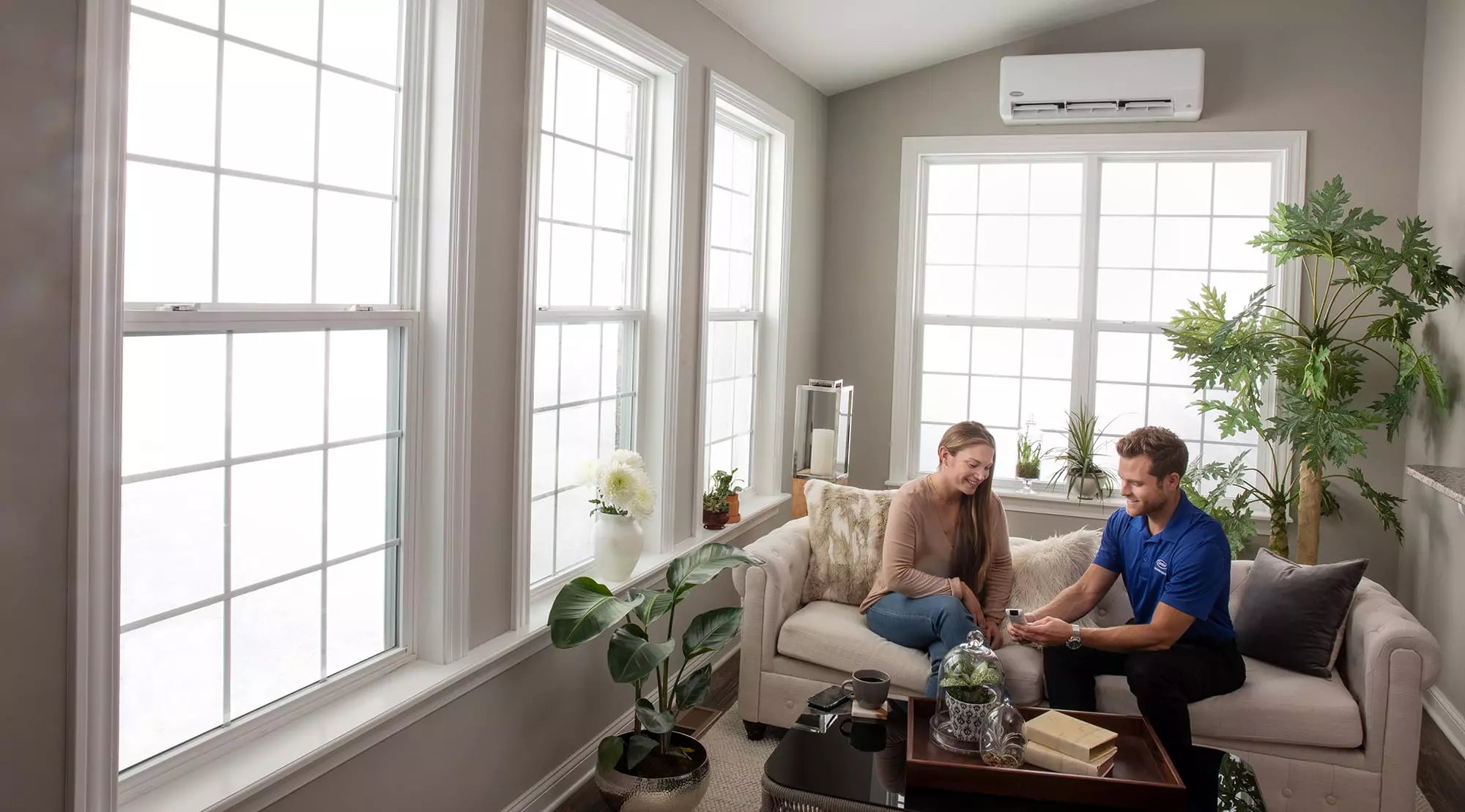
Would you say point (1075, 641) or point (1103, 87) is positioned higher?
point (1103, 87)

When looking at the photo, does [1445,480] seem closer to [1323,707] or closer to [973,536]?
[1323,707]

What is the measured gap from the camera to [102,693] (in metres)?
1.67

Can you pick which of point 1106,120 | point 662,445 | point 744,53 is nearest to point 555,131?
point 662,445

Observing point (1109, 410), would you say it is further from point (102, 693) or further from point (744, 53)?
point (102, 693)

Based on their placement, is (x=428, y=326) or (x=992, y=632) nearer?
(x=428, y=326)

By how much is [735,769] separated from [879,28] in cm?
324

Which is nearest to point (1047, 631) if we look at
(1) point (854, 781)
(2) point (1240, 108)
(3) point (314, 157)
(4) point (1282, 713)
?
(4) point (1282, 713)

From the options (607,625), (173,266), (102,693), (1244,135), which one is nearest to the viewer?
(102,693)

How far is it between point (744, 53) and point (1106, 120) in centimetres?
193

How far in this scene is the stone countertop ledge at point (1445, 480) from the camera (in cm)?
284

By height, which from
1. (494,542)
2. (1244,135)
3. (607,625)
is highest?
(1244,135)

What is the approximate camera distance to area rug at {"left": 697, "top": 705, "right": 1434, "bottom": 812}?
314 cm

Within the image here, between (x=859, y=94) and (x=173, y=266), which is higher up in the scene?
A: (x=859, y=94)

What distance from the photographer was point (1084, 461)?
206 inches
